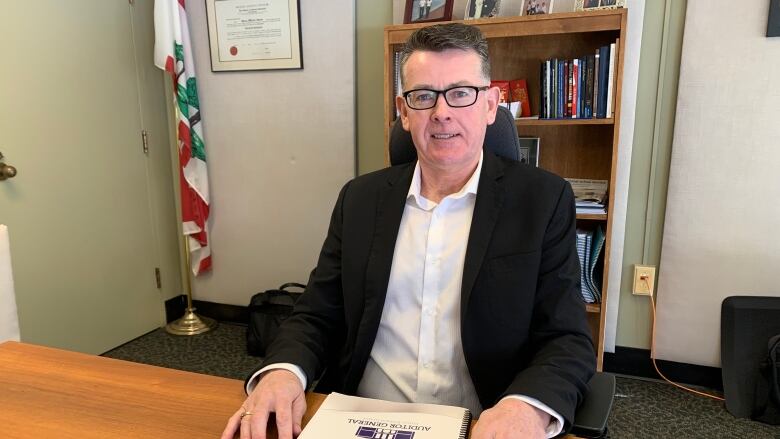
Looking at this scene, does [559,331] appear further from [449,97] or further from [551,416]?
[449,97]

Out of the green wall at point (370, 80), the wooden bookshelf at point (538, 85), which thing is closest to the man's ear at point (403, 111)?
the wooden bookshelf at point (538, 85)

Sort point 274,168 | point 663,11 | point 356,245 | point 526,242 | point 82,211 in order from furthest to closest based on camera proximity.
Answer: point 274,168, point 82,211, point 663,11, point 356,245, point 526,242

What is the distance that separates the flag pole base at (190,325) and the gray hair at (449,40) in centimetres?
240

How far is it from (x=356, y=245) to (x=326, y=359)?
0.88 feet

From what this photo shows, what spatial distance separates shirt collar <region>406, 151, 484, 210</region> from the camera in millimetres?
1134

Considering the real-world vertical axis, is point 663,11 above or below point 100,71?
above

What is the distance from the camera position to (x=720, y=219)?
6.95ft

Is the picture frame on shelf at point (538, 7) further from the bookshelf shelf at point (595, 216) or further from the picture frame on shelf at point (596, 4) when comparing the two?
the bookshelf shelf at point (595, 216)

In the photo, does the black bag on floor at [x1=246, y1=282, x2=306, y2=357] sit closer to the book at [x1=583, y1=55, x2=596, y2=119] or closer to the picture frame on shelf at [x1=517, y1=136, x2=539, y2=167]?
the picture frame on shelf at [x1=517, y1=136, x2=539, y2=167]

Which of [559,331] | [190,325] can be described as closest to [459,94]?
[559,331]

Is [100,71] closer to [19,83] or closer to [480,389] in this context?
[19,83]

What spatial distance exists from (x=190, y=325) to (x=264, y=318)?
64 cm

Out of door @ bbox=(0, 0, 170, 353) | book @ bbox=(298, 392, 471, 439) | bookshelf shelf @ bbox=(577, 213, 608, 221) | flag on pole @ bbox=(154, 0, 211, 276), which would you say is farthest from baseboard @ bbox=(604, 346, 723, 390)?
door @ bbox=(0, 0, 170, 353)

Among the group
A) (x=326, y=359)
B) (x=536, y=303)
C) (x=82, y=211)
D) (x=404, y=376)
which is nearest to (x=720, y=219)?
(x=536, y=303)
